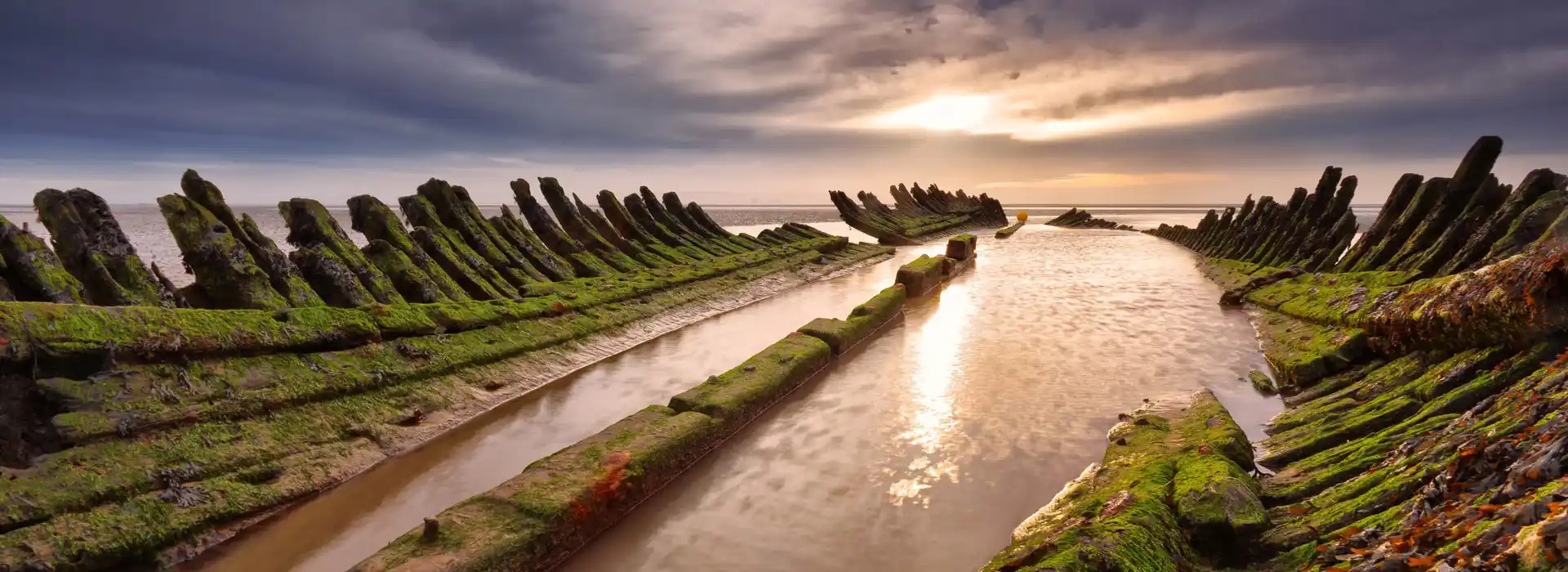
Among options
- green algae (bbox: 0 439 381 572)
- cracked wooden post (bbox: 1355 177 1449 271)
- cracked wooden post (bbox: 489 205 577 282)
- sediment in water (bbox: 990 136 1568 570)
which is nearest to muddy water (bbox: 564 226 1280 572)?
sediment in water (bbox: 990 136 1568 570)

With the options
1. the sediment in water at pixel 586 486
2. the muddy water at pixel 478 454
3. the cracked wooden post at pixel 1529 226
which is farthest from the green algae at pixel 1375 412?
the muddy water at pixel 478 454

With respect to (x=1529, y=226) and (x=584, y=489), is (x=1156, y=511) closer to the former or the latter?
(x=584, y=489)

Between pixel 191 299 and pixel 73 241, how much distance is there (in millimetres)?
1115

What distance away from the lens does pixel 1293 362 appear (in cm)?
830

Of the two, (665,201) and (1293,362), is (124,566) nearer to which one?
(1293,362)

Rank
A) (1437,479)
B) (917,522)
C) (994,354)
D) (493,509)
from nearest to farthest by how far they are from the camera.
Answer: (1437,479), (493,509), (917,522), (994,354)

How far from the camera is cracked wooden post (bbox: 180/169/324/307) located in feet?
26.6

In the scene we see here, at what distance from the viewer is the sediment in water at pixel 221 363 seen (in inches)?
183

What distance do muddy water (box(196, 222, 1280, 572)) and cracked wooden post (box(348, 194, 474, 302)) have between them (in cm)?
278

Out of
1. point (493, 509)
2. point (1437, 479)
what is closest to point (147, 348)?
point (493, 509)

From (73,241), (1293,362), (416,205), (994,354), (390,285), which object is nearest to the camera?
(73,241)

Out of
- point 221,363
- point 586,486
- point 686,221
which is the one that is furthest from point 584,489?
point 686,221

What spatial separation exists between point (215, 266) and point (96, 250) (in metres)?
0.98

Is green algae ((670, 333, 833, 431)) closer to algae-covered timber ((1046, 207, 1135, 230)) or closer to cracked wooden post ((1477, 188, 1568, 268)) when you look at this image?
cracked wooden post ((1477, 188, 1568, 268))
